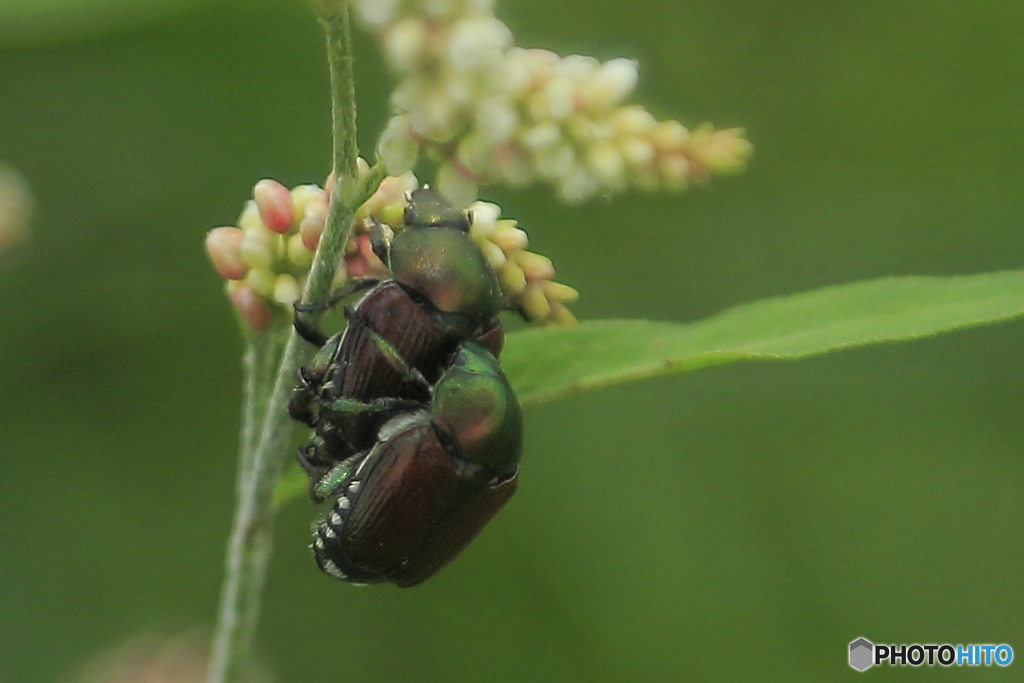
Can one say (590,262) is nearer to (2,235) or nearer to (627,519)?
(627,519)

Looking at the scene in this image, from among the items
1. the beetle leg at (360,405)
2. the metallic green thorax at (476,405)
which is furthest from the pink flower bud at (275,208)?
the metallic green thorax at (476,405)

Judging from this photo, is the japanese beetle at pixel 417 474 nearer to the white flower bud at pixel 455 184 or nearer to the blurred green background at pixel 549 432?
the white flower bud at pixel 455 184

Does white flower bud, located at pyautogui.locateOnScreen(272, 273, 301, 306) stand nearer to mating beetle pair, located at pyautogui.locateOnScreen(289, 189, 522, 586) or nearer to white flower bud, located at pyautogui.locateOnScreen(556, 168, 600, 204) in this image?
mating beetle pair, located at pyautogui.locateOnScreen(289, 189, 522, 586)

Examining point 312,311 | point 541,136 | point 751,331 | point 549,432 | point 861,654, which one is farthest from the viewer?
point 549,432

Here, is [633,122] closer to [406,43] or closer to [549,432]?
[406,43]

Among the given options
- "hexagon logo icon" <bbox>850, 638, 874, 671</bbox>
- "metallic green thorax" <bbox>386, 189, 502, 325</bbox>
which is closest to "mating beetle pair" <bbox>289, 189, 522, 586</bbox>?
"metallic green thorax" <bbox>386, 189, 502, 325</bbox>

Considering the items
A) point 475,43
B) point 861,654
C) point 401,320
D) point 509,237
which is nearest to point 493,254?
point 509,237
